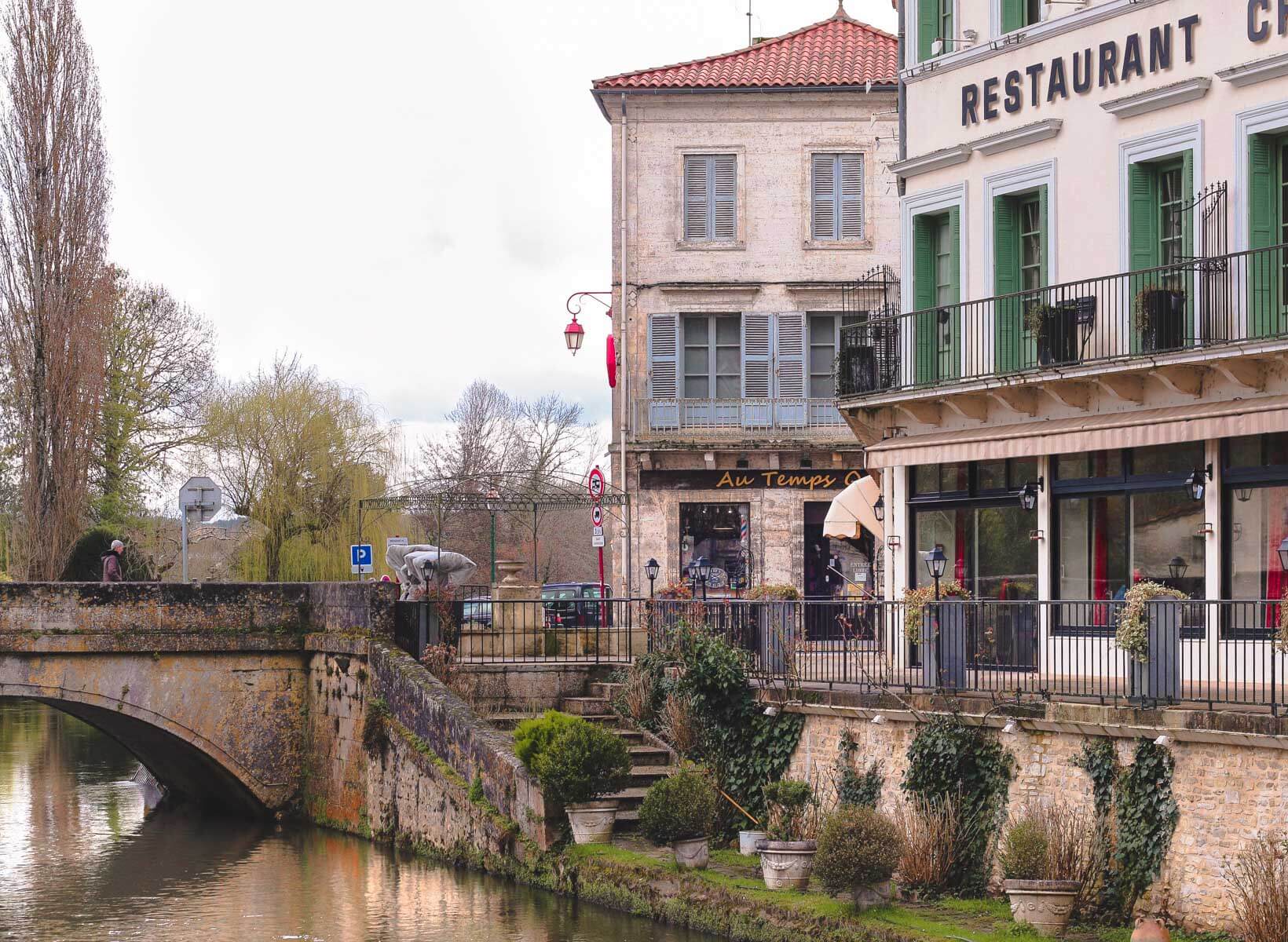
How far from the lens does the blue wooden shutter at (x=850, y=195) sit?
1359 inches

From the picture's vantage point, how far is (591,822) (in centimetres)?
1938

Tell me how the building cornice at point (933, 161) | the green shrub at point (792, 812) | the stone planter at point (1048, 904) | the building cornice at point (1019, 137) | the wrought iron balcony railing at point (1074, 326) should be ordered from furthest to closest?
1. the building cornice at point (933, 161)
2. the building cornice at point (1019, 137)
3. the wrought iron balcony railing at point (1074, 326)
4. the green shrub at point (792, 812)
5. the stone planter at point (1048, 904)

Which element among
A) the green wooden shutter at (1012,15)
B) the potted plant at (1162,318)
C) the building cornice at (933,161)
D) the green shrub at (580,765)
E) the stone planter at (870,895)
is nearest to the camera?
the stone planter at (870,895)

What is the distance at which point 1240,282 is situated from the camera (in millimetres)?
18359

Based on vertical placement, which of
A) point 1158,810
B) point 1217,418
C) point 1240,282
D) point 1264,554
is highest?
point 1240,282

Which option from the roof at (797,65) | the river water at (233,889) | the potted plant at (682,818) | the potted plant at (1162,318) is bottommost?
the river water at (233,889)

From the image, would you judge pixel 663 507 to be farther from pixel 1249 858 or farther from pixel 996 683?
pixel 1249 858

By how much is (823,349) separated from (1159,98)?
50.5 ft

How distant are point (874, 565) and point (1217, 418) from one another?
14617 mm

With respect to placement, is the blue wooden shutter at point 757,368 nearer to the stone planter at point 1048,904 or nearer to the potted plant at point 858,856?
the potted plant at point 858,856

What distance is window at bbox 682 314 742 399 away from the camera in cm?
3447

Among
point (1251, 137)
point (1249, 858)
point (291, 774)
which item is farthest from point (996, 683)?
point (291, 774)

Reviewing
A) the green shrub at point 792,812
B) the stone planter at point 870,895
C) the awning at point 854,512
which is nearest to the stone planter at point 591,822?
the green shrub at point 792,812

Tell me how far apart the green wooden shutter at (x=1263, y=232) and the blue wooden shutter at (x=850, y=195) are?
639 inches
